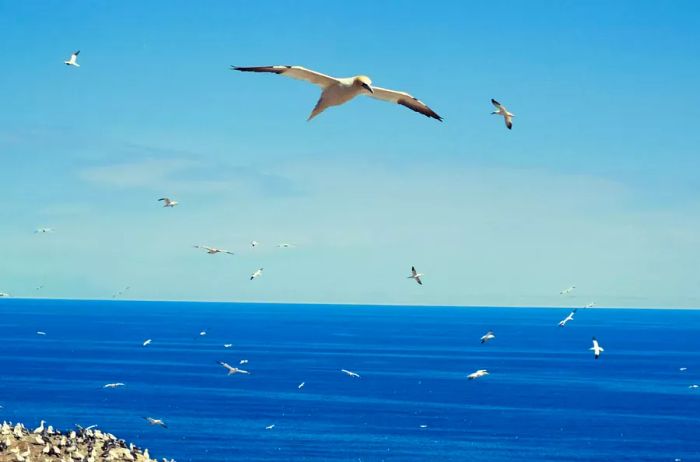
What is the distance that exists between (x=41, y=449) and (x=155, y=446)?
4795 centimetres

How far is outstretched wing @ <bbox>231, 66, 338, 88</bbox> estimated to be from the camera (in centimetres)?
1916

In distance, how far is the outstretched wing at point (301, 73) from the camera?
19.2 metres

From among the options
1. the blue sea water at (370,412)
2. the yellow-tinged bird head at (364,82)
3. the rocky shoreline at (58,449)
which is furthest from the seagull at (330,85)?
the blue sea water at (370,412)

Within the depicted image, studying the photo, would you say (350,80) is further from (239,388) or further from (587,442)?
(239,388)

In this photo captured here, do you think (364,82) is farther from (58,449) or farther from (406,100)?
(58,449)

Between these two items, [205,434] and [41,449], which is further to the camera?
[205,434]

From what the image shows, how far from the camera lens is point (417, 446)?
108 meters

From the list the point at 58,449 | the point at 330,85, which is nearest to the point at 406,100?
the point at 330,85

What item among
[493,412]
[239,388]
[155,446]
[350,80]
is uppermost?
[239,388]

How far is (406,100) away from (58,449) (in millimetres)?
45050

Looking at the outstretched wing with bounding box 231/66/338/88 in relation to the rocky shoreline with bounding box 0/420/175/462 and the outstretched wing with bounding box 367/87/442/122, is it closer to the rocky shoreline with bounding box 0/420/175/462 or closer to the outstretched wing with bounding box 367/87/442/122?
the outstretched wing with bounding box 367/87/442/122

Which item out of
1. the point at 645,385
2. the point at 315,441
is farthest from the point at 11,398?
the point at 645,385

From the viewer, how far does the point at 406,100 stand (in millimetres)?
20859

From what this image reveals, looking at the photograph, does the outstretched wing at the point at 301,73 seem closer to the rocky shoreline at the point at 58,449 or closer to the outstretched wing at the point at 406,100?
the outstretched wing at the point at 406,100
